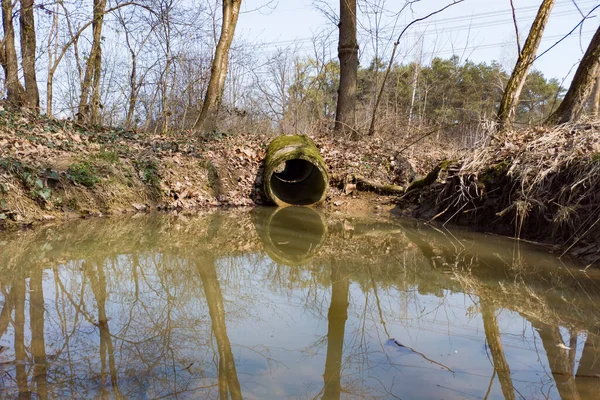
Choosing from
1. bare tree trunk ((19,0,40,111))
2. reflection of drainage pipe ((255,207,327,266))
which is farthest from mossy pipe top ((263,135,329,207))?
bare tree trunk ((19,0,40,111))

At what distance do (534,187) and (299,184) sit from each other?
6200 millimetres

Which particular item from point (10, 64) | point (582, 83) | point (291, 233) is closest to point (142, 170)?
point (291, 233)

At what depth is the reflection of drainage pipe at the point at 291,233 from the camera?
5.04 m

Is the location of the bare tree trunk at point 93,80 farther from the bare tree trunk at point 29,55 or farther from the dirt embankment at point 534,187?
the dirt embankment at point 534,187

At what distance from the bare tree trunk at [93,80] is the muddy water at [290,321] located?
6908 mm

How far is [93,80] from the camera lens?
12.2m

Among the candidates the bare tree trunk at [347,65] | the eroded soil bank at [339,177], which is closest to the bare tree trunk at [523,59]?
the eroded soil bank at [339,177]

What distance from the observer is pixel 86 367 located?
7.23 ft

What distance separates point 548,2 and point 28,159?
8.74 meters

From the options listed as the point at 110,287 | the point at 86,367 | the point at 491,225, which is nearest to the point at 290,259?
the point at 110,287

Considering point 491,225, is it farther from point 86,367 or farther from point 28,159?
point 28,159

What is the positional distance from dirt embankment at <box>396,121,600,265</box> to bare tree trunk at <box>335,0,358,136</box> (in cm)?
497

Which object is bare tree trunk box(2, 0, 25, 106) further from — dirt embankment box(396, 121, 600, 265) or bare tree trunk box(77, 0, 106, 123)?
dirt embankment box(396, 121, 600, 265)

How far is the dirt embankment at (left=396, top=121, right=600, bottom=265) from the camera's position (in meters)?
5.15
